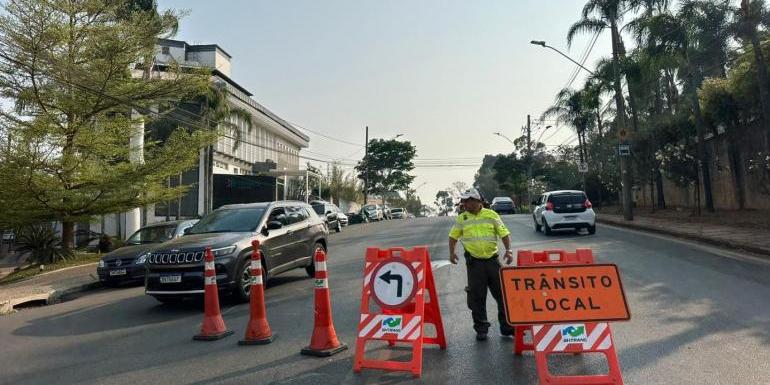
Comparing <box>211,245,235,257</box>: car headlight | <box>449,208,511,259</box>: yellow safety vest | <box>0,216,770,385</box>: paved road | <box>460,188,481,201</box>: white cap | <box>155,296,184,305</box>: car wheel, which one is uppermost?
<box>460,188,481,201</box>: white cap

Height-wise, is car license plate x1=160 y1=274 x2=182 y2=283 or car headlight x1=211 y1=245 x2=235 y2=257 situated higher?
car headlight x1=211 y1=245 x2=235 y2=257

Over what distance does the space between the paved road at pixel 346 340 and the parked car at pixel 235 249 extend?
16.5 inches

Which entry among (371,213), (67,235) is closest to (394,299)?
(67,235)

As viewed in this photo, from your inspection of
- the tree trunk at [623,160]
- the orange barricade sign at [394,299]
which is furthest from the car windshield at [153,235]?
the tree trunk at [623,160]

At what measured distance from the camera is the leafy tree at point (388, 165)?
244 ft

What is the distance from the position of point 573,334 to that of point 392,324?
68.0 inches

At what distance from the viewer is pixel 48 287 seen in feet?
42.9

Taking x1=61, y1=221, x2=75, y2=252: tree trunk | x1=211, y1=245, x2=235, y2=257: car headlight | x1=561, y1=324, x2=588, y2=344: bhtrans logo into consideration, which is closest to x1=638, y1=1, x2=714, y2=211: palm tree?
x1=211, y1=245, x2=235, y2=257: car headlight

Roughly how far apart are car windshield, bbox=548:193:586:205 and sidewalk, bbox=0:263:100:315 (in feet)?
46.7

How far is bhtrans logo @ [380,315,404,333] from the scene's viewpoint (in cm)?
583

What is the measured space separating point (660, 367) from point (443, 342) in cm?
211

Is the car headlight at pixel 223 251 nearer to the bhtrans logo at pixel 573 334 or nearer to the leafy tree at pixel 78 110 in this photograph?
the bhtrans logo at pixel 573 334

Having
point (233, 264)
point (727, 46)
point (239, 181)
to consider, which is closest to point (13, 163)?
point (233, 264)

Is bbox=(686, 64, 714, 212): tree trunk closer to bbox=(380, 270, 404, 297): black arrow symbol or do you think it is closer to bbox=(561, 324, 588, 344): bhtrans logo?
bbox=(561, 324, 588, 344): bhtrans logo
